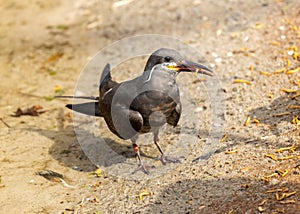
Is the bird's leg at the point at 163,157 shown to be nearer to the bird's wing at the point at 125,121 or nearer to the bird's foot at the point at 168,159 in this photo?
the bird's foot at the point at 168,159

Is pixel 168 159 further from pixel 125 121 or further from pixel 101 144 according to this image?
pixel 101 144

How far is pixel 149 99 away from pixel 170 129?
113cm

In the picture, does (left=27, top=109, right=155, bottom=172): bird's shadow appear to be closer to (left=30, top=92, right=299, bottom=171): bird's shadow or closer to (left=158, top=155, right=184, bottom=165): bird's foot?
(left=30, top=92, right=299, bottom=171): bird's shadow

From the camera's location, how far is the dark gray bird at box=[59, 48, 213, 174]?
18.4 ft

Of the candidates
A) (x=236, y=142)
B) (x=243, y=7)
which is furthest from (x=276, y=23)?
(x=236, y=142)

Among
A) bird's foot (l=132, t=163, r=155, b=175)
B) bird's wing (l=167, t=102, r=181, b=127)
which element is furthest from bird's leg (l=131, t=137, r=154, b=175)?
bird's wing (l=167, t=102, r=181, b=127)

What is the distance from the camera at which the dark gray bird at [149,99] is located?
5621 mm

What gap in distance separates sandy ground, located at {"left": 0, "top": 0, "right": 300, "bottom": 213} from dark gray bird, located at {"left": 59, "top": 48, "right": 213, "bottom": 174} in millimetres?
576

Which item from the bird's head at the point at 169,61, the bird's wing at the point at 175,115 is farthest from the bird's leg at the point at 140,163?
the bird's head at the point at 169,61

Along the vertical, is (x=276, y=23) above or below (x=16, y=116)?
above

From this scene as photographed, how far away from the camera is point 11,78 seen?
8258 millimetres

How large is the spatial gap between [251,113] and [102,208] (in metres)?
2.27

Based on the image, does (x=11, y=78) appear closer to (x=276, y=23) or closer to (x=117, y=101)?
(x=117, y=101)

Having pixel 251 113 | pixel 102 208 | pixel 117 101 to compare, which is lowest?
pixel 102 208
